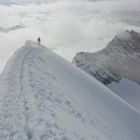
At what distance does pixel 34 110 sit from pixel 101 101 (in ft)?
48.6

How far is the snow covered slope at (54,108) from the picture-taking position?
1396 centimetres

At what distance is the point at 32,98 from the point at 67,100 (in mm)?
3942

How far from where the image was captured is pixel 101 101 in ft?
99.0

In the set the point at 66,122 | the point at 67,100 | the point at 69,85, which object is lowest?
the point at 69,85

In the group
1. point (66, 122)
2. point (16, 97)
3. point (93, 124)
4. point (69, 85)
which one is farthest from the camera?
point (69, 85)

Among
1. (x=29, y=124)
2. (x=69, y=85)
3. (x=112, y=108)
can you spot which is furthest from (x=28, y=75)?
(x=29, y=124)

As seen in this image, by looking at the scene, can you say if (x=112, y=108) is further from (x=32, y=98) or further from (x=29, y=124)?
(x=29, y=124)

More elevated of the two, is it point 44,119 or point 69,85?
point 44,119

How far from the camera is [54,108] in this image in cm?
1791

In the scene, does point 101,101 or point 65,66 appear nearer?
point 101,101

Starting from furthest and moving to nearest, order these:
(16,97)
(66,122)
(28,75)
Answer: (28,75) < (16,97) < (66,122)

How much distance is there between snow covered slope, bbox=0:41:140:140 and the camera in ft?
45.8

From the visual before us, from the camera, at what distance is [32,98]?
18.4 metres

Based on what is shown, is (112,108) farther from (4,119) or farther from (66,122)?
(4,119)
